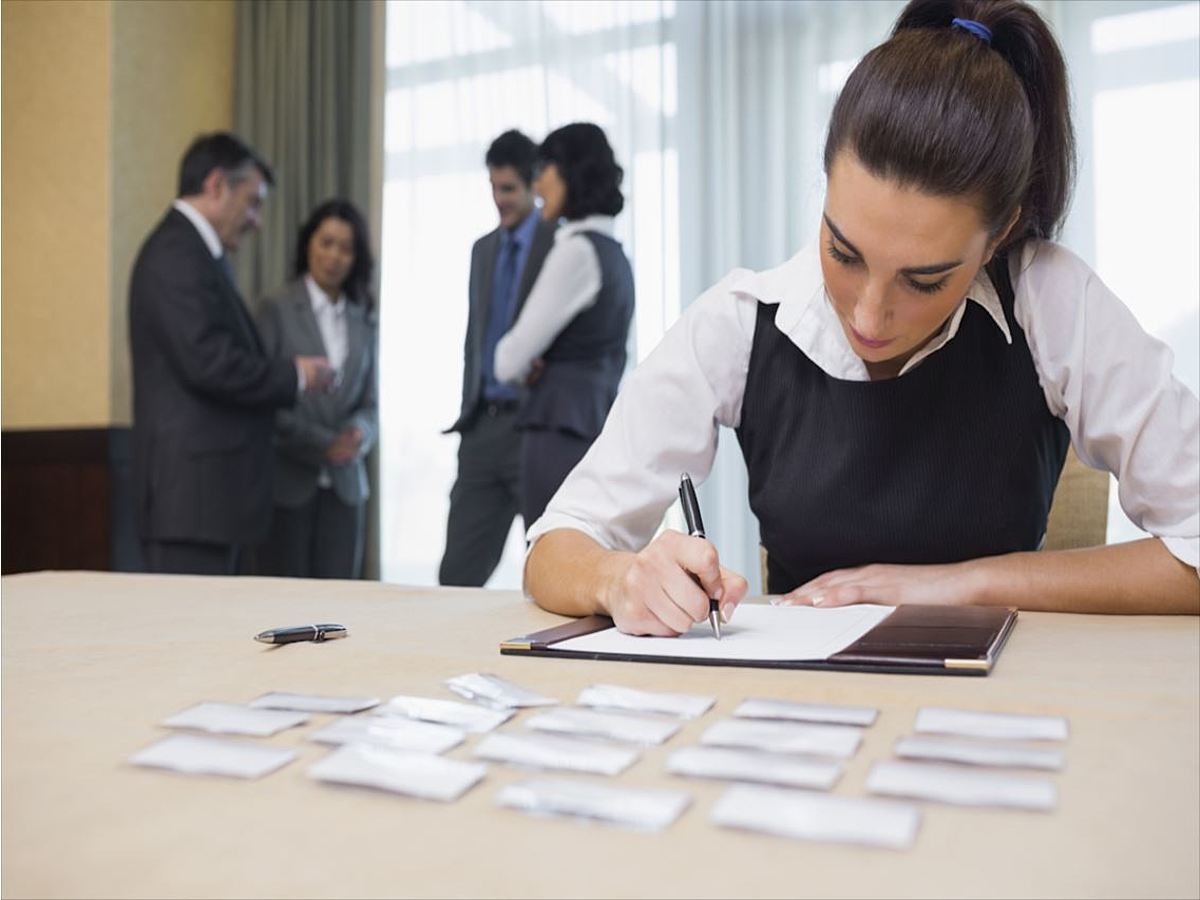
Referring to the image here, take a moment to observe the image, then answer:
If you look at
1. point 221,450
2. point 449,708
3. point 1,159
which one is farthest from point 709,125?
point 449,708

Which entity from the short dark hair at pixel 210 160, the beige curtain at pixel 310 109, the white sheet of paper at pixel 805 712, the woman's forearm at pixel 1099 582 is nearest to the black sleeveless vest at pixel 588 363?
the short dark hair at pixel 210 160

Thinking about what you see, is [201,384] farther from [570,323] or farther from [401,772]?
[401,772]

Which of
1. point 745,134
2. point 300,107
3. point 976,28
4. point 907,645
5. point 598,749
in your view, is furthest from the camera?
point 300,107

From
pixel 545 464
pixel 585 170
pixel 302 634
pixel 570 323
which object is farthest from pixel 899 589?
pixel 585 170

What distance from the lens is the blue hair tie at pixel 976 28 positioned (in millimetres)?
1167

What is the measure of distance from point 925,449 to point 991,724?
0.74 m

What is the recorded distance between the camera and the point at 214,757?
0.58m

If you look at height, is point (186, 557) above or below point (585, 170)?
below

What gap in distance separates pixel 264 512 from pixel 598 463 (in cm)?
197

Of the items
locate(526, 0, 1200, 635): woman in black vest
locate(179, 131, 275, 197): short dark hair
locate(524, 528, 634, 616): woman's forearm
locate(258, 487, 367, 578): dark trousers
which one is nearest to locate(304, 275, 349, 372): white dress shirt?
locate(258, 487, 367, 578): dark trousers

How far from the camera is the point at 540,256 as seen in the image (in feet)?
10.1

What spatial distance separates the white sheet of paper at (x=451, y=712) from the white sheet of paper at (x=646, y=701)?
6 centimetres


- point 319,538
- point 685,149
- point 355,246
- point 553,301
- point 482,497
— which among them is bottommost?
point 319,538

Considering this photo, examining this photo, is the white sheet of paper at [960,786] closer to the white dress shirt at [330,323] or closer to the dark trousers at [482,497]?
the dark trousers at [482,497]
